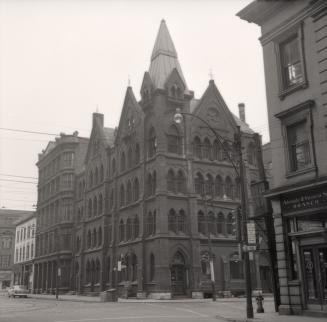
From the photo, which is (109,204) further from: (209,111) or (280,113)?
(280,113)

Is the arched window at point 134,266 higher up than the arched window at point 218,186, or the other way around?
the arched window at point 218,186

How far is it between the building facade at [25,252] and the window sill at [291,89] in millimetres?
66183

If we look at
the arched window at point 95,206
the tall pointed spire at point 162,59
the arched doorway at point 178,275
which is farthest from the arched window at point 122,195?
the tall pointed spire at point 162,59

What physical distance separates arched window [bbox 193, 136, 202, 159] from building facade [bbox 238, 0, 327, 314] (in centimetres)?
2630

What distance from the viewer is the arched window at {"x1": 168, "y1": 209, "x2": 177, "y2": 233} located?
148 ft

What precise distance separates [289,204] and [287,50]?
23.1 feet

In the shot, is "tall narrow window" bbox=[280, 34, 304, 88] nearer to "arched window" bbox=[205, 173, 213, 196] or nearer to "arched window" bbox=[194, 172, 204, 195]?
"arched window" bbox=[194, 172, 204, 195]

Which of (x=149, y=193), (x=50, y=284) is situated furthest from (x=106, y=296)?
(x=50, y=284)

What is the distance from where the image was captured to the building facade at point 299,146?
19188 mm

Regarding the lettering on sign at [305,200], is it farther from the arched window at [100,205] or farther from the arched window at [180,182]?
the arched window at [100,205]

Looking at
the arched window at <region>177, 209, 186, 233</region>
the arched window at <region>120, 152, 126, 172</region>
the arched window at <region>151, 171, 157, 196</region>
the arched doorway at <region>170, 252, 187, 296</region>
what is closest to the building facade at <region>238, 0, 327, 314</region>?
the arched doorway at <region>170, 252, 187, 296</region>

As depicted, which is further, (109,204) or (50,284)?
(50,284)

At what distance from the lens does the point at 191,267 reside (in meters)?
44.2

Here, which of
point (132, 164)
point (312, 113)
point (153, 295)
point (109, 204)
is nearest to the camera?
point (312, 113)
